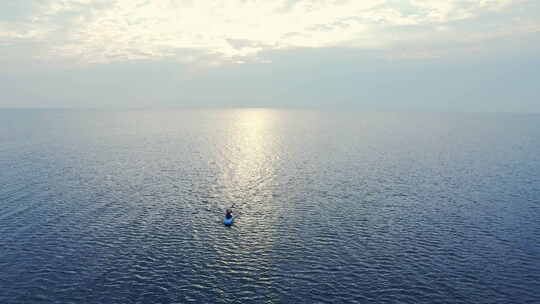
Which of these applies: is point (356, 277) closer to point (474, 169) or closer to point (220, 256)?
point (220, 256)

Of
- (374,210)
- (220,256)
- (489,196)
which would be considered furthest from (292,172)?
(220,256)

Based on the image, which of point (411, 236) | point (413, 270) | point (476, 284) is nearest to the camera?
point (476, 284)

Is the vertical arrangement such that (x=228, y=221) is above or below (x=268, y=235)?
above

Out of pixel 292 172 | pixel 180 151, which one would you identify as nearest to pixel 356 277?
pixel 292 172

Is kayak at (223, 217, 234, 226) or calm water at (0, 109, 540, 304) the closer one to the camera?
calm water at (0, 109, 540, 304)

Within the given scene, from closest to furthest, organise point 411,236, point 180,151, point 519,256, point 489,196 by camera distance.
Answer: point 519,256
point 411,236
point 489,196
point 180,151

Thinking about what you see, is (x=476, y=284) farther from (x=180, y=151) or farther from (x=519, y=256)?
(x=180, y=151)

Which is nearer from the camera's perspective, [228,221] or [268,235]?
[268,235]

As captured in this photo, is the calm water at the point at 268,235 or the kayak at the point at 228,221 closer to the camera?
the calm water at the point at 268,235

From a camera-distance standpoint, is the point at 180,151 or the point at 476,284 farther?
the point at 180,151
